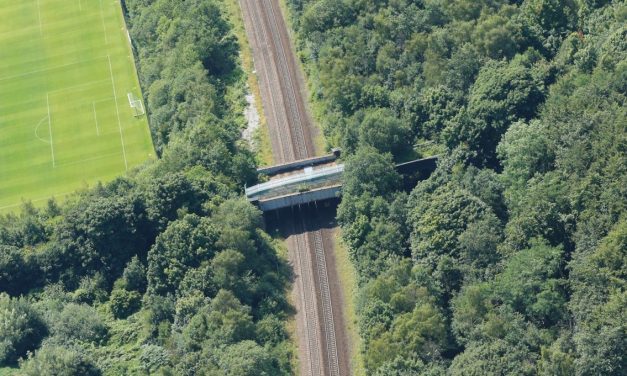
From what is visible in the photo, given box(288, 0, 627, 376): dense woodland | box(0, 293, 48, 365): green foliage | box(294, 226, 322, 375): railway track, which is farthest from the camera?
box(0, 293, 48, 365): green foliage

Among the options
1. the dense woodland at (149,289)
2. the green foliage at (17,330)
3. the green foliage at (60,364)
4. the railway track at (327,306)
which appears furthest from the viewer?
the green foliage at (17,330)

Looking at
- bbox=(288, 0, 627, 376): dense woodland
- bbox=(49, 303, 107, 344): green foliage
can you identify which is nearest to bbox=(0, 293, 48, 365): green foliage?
bbox=(49, 303, 107, 344): green foliage

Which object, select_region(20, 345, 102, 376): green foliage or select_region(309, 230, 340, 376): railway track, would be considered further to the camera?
select_region(309, 230, 340, 376): railway track

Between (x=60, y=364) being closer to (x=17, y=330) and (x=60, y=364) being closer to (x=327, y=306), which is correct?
(x=17, y=330)

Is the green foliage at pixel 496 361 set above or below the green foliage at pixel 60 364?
below

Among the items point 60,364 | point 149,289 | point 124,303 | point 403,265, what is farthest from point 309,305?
point 60,364

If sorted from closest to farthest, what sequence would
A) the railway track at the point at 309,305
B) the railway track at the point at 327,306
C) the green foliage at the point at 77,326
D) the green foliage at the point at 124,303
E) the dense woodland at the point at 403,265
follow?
the dense woodland at the point at 403,265 → the railway track at the point at 327,306 → the railway track at the point at 309,305 → the green foliage at the point at 77,326 → the green foliage at the point at 124,303

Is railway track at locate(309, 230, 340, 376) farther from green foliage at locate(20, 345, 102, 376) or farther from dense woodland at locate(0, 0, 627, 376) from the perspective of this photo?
green foliage at locate(20, 345, 102, 376)

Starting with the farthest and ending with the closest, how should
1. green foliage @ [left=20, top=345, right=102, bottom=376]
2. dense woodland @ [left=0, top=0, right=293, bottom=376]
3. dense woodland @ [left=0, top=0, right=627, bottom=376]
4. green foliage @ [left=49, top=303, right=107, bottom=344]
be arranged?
1. green foliage @ [left=49, top=303, right=107, bottom=344]
2. dense woodland @ [left=0, top=0, right=293, bottom=376]
3. green foliage @ [left=20, top=345, right=102, bottom=376]
4. dense woodland @ [left=0, top=0, right=627, bottom=376]

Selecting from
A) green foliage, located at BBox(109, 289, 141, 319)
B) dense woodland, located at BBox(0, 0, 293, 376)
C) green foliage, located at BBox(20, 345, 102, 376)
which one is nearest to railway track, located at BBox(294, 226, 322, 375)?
dense woodland, located at BBox(0, 0, 293, 376)

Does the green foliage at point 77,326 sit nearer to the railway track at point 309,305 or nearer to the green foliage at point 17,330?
the green foliage at point 17,330

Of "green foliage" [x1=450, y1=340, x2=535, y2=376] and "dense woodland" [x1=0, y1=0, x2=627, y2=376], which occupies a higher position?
"dense woodland" [x1=0, y1=0, x2=627, y2=376]

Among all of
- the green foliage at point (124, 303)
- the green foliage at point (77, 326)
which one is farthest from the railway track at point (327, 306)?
the green foliage at point (77, 326)
